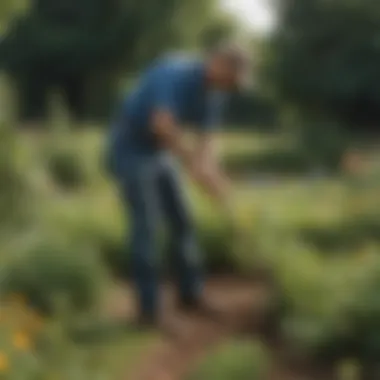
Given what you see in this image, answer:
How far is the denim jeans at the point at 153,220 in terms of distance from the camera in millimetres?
4156

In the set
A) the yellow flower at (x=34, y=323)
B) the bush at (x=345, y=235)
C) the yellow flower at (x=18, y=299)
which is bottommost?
the yellow flower at (x=34, y=323)

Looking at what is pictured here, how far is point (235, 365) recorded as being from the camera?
130 inches

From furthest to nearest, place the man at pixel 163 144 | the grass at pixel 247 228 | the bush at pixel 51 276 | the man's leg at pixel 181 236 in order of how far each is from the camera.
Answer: the man's leg at pixel 181 236
the bush at pixel 51 276
the man at pixel 163 144
the grass at pixel 247 228

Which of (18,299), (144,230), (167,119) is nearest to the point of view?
(167,119)

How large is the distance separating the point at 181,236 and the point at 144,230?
325 millimetres

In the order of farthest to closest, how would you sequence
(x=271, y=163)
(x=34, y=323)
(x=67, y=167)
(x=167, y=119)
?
(x=67, y=167) → (x=271, y=163) → (x=167, y=119) → (x=34, y=323)

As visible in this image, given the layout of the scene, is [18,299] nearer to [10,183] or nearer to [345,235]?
[10,183]

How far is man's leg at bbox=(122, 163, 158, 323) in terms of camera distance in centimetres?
416

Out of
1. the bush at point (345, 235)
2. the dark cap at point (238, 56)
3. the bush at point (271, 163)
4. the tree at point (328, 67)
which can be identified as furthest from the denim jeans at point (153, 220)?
the tree at point (328, 67)

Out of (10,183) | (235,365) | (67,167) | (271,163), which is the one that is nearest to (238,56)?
(235,365)

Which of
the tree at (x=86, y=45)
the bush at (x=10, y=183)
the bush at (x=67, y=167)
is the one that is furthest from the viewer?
the tree at (x=86, y=45)

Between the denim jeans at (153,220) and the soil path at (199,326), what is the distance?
125 millimetres

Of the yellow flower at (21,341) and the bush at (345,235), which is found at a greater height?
the bush at (345,235)

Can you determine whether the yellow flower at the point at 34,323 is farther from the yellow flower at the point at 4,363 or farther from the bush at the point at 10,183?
the bush at the point at 10,183
